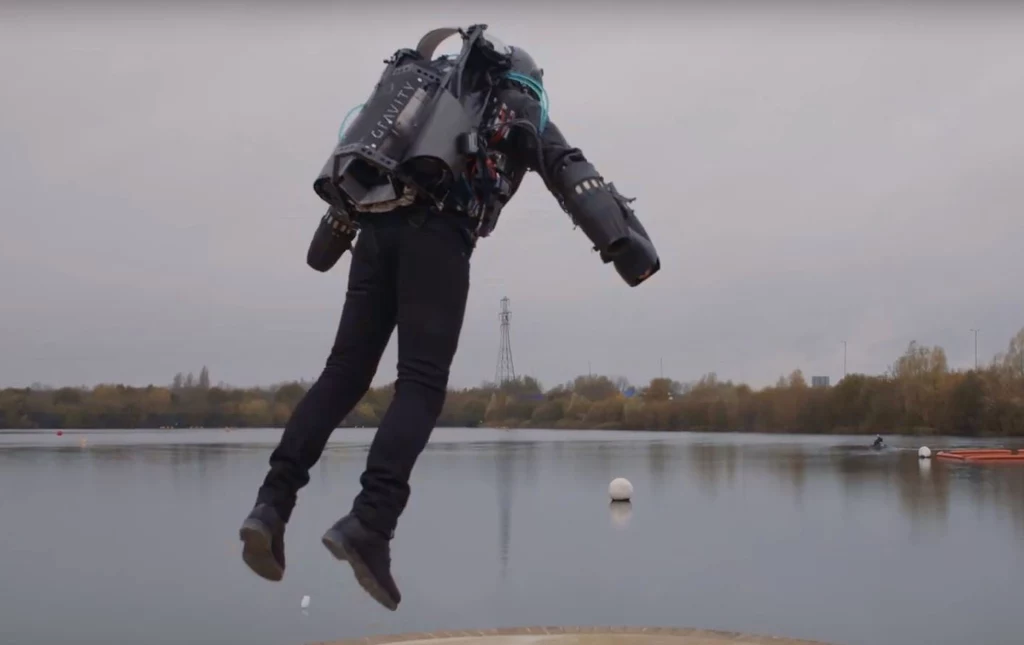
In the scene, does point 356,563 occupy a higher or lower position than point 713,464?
higher

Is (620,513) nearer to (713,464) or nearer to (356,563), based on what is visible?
(713,464)

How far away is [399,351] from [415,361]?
0.26ft

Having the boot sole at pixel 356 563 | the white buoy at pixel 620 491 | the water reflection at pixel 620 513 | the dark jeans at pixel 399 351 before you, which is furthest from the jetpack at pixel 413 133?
the white buoy at pixel 620 491

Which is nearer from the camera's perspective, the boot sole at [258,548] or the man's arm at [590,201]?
the boot sole at [258,548]

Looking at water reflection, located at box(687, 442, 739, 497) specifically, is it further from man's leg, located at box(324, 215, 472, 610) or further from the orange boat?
man's leg, located at box(324, 215, 472, 610)

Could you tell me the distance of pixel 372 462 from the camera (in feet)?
10.0

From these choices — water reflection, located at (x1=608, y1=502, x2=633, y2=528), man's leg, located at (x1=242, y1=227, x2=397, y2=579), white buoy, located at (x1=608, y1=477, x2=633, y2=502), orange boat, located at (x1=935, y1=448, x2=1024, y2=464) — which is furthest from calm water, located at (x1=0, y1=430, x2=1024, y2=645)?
man's leg, located at (x1=242, y1=227, x2=397, y2=579)

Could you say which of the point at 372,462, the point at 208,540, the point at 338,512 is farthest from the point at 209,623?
the point at 372,462

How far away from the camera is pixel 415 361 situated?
125 inches

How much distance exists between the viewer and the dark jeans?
10.1 ft

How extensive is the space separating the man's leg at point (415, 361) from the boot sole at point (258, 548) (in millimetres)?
309

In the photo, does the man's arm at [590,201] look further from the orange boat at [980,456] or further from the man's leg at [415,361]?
the orange boat at [980,456]

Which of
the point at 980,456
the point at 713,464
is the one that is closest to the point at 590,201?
the point at 713,464

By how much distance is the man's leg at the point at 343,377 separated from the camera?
3246 millimetres
